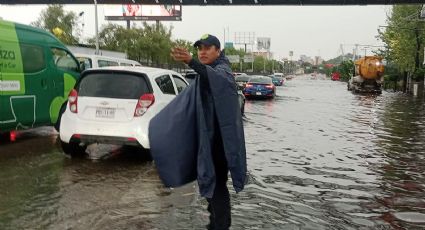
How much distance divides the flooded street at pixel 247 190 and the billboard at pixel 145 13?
69.9 m

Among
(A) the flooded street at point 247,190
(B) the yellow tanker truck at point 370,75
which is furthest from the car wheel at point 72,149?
(B) the yellow tanker truck at point 370,75

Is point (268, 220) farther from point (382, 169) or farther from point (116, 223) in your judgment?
point (382, 169)

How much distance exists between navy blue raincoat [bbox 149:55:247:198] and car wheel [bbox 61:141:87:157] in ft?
16.1

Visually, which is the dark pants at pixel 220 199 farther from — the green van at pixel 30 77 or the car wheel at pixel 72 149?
the green van at pixel 30 77

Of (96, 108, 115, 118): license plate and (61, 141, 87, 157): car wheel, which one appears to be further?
(61, 141, 87, 157): car wheel

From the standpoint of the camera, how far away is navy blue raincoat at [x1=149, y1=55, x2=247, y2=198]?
358 cm

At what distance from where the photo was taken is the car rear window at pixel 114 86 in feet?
25.6

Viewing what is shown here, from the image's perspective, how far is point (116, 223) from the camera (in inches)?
189

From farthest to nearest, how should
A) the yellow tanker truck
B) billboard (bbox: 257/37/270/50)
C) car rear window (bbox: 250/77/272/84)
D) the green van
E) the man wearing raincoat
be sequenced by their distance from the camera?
billboard (bbox: 257/37/270/50) < the yellow tanker truck < car rear window (bbox: 250/77/272/84) < the green van < the man wearing raincoat

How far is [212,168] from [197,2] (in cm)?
2890

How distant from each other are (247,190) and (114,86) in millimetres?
2943

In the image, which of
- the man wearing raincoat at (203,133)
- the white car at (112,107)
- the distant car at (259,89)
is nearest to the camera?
the man wearing raincoat at (203,133)

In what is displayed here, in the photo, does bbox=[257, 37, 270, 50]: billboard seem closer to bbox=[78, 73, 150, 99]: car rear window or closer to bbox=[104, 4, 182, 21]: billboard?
bbox=[104, 4, 182, 21]: billboard

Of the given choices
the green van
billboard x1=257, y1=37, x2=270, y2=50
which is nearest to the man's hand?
the green van
